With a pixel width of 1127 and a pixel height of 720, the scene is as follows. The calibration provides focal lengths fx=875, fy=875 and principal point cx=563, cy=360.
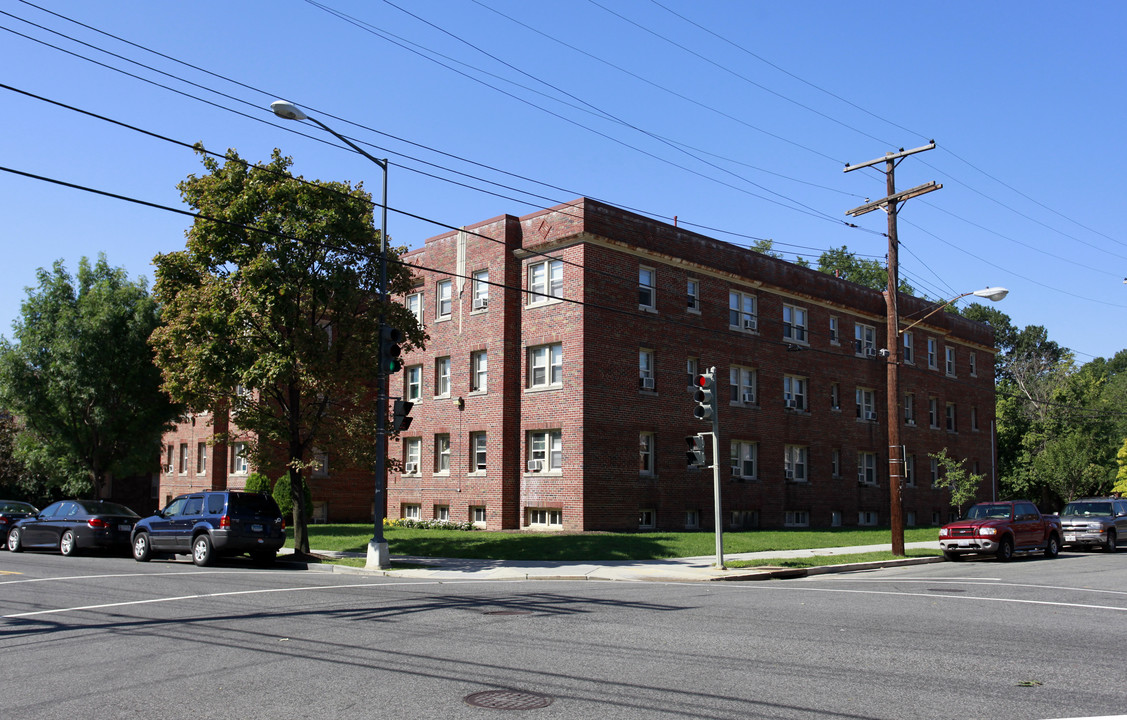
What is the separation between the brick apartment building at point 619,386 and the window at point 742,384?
0.07 meters

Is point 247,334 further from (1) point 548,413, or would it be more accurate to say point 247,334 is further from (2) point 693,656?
(2) point 693,656

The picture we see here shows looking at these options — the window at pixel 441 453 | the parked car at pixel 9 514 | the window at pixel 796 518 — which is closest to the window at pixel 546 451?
the window at pixel 441 453

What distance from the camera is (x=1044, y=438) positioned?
56375 mm

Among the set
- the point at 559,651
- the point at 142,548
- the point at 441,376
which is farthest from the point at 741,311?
the point at 559,651

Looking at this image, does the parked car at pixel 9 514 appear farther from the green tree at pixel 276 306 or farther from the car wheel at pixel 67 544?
the green tree at pixel 276 306

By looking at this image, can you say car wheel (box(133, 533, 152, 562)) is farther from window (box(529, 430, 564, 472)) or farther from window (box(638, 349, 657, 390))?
window (box(638, 349, 657, 390))

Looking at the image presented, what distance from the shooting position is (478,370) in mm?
31578

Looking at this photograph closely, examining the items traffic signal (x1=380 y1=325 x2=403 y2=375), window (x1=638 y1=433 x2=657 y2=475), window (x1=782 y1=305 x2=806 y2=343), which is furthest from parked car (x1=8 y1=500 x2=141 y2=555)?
window (x1=782 y1=305 x2=806 y2=343)

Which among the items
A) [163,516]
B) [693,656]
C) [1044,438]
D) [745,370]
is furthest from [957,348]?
[693,656]

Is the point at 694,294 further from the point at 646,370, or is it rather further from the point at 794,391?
the point at 794,391

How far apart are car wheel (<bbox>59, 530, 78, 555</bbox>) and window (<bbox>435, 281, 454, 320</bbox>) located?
14.5 m

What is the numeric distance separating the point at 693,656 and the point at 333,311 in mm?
15040

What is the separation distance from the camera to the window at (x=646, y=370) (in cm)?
2970

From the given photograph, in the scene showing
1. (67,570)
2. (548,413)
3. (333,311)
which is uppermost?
(333,311)
